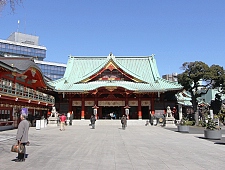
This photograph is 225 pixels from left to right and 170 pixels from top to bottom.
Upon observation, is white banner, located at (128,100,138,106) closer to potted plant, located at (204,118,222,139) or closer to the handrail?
the handrail

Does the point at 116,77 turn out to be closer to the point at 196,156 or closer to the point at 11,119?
the point at 11,119

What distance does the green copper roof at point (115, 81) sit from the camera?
35.5 metres

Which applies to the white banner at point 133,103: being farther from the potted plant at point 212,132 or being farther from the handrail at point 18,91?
the potted plant at point 212,132

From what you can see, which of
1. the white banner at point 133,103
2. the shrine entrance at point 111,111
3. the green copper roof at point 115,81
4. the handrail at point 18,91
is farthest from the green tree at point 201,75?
the handrail at point 18,91

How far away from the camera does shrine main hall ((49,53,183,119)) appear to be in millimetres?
35094

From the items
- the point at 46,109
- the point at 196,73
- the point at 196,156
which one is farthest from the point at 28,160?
the point at 46,109

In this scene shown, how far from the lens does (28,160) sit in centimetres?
834

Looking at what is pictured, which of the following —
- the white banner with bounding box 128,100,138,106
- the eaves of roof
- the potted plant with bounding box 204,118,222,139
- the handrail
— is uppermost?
the eaves of roof

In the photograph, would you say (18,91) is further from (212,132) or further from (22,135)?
(212,132)

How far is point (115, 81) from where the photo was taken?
37344mm

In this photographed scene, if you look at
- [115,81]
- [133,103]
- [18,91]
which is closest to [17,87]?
[18,91]

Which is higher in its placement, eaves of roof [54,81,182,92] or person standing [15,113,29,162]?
eaves of roof [54,81,182,92]

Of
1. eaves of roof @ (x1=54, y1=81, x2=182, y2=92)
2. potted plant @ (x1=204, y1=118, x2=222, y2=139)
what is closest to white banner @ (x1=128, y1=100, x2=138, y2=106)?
eaves of roof @ (x1=54, y1=81, x2=182, y2=92)

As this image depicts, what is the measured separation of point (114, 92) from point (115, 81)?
1885 millimetres
